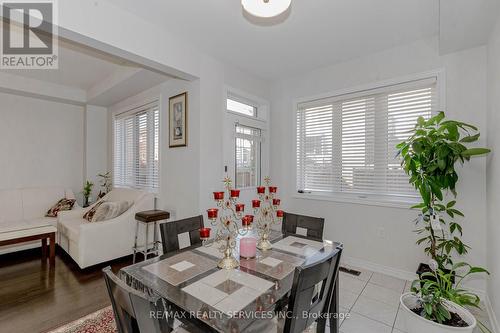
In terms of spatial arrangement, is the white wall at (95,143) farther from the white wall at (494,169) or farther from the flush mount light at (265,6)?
the white wall at (494,169)

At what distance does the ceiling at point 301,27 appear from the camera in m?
2.17

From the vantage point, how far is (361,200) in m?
3.07

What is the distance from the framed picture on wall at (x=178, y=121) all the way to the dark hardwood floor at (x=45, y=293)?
5.90ft

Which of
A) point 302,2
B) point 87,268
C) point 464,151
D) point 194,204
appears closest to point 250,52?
point 302,2

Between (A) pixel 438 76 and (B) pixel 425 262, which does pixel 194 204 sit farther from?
(A) pixel 438 76

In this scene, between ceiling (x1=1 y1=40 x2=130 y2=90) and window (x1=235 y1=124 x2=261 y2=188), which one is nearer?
ceiling (x1=1 y1=40 x2=130 y2=90)

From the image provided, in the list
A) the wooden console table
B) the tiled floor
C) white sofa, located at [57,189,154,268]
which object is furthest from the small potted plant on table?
the wooden console table

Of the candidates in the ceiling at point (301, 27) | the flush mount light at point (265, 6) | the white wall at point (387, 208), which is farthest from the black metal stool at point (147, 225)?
the flush mount light at point (265, 6)

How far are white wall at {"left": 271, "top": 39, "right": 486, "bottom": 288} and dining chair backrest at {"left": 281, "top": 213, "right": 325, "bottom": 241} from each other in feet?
4.04

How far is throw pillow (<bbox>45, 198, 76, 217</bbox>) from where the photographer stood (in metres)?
4.02

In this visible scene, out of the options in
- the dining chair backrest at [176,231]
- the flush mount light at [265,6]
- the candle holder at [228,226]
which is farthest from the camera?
the dining chair backrest at [176,231]

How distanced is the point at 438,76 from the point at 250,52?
81.5 inches

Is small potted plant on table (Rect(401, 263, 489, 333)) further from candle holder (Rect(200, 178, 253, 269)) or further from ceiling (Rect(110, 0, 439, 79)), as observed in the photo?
ceiling (Rect(110, 0, 439, 79))

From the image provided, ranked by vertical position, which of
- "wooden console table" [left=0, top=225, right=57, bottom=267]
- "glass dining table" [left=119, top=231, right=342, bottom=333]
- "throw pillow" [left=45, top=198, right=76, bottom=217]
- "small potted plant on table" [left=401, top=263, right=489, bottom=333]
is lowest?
"small potted plant on table" [left=401, top=263, right=489, bottom=333]
